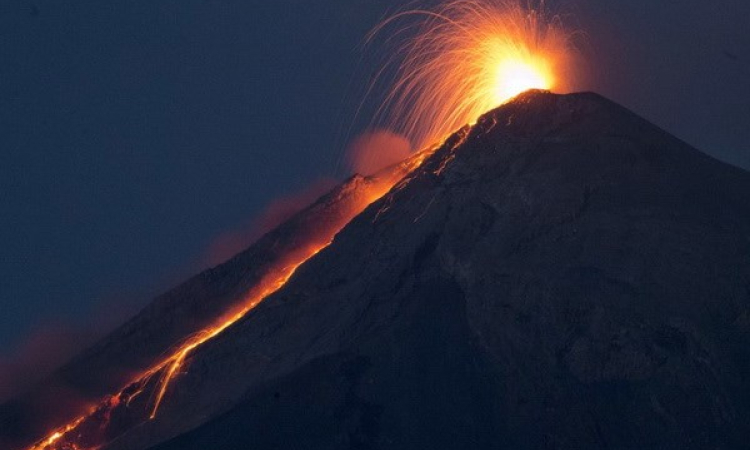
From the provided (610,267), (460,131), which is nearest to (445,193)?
(460,131)

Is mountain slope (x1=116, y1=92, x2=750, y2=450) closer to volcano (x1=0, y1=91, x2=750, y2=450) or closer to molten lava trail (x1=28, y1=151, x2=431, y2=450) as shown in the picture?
volcano (x1=0, y1=91, x2=750, y2=450)

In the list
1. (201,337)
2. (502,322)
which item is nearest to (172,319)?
(201,337)

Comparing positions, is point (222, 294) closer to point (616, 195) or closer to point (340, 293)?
point (340, 293)

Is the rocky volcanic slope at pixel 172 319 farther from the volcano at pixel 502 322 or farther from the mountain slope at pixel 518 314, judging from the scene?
the mountain slope at pixel 518 314

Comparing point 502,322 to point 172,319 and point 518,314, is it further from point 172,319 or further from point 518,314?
point 172,319

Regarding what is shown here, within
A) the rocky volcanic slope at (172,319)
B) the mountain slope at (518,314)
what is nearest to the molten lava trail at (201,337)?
the rocky volcanic slope at (172,319)

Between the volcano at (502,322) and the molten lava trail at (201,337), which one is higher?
the molten lava trail at (201,337)
